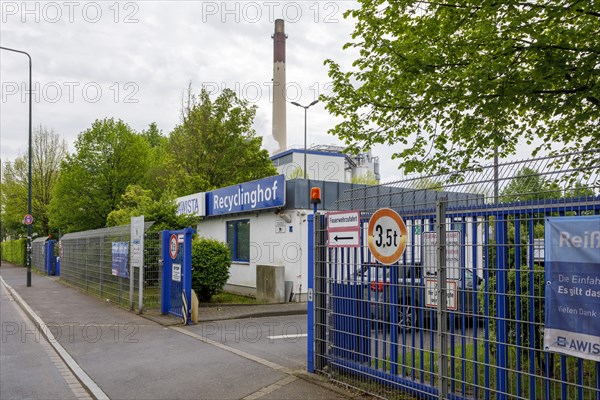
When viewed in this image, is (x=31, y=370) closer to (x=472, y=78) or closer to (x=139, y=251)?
(x=139, y=251)

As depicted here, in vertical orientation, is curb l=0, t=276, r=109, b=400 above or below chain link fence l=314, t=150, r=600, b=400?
below

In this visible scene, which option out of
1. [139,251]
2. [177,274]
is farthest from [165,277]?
[139,251]

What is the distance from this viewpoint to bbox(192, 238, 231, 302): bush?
15594 mm

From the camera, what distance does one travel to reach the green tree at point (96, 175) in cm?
4069

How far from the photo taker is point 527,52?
9.09 m

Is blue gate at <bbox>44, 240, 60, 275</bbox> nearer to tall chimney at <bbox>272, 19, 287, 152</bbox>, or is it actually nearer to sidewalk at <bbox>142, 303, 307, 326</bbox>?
sidewalk at <bbox>142, 303, 307, 326</bbox>

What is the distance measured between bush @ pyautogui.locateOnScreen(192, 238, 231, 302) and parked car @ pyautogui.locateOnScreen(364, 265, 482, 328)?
9719 millimetres

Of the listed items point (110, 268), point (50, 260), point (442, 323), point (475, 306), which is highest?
point (475, 306)

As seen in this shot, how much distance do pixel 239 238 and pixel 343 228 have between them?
14.5 m

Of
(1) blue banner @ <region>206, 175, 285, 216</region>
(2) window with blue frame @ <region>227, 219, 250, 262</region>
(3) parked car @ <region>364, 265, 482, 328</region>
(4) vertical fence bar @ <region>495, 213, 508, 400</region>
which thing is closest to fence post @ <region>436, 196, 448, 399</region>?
(3) parked car @ <region>364, 265, 482, 328</region>

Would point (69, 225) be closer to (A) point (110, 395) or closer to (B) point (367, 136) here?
(B) point (367, 136)

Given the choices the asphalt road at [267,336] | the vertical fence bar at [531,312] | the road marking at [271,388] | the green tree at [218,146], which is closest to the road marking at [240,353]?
the asphalt road at [267,336]

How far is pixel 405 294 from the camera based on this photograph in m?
5.84

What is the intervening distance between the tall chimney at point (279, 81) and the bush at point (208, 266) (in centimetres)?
3658
